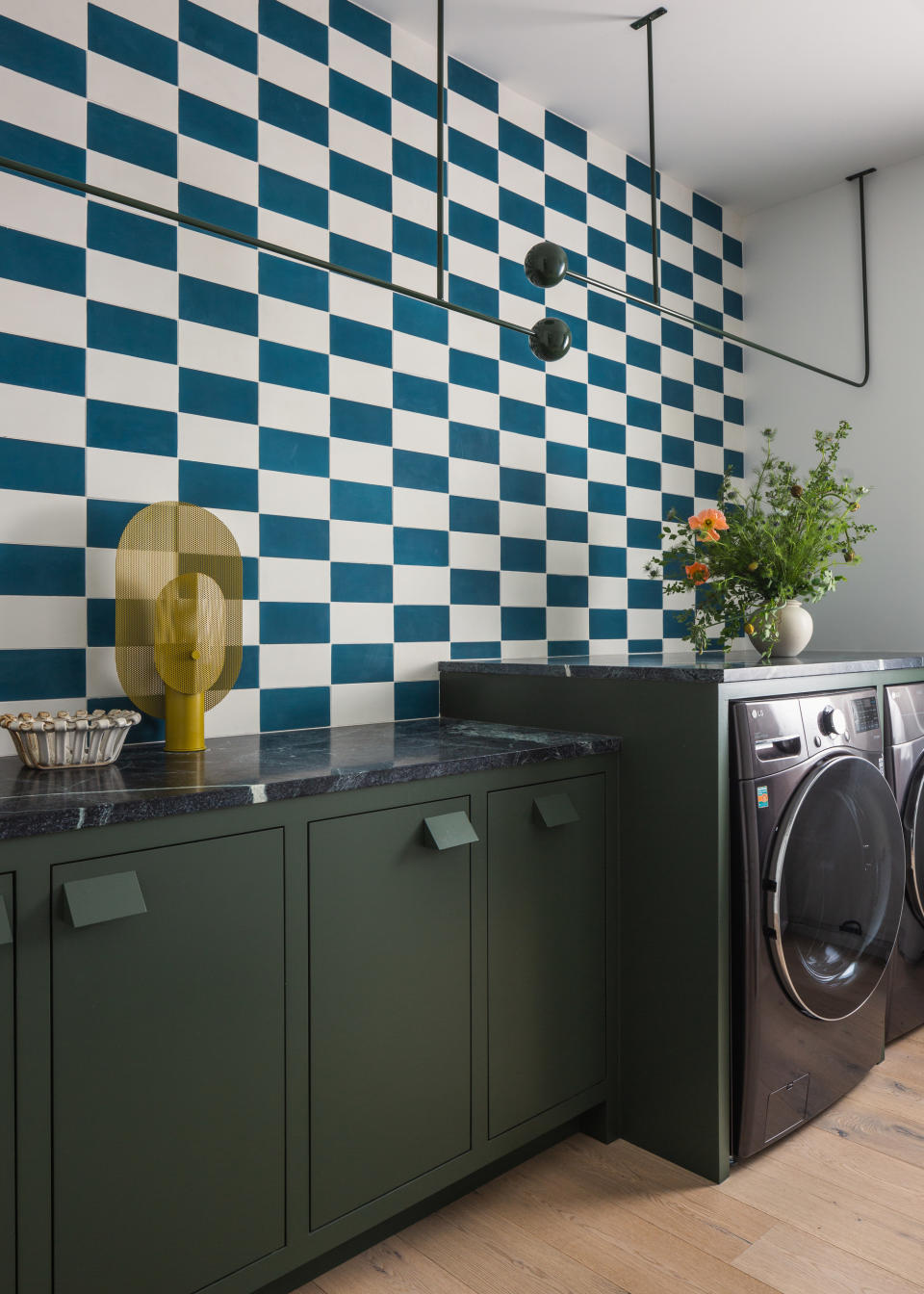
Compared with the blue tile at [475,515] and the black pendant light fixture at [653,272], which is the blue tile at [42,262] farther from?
the blue tile at [475,515]

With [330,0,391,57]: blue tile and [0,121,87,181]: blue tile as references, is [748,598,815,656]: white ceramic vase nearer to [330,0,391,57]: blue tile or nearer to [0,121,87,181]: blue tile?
[330,0,391,57]: blue tile

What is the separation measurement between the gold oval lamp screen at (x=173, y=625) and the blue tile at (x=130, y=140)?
752 millimetres

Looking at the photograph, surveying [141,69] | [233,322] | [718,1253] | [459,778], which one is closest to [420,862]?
[459,778]

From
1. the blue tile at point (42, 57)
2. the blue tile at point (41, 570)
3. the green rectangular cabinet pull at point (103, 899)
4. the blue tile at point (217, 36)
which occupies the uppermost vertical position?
the blue tile at point (217, 36)

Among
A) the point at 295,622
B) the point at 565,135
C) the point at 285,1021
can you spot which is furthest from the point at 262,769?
the point at 565,135

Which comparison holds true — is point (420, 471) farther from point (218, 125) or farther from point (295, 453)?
point (218, 125)

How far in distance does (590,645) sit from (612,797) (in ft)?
3.23

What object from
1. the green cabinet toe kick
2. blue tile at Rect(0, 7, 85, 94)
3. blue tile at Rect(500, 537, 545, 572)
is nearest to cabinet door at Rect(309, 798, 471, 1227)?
the green cabinet toe kick

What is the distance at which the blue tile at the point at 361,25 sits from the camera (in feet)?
7.25

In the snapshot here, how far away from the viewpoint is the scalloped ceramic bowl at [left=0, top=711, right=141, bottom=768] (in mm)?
1439

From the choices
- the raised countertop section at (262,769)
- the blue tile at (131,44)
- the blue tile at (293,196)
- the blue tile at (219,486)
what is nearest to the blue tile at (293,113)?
the blue tile at (293,196)

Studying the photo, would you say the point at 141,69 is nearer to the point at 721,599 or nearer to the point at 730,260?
the point at 721,599

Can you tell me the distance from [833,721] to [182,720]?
142cm

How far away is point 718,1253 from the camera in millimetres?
1542
